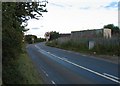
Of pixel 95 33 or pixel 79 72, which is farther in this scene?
pixel 95 33

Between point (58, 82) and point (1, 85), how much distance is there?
6495mm

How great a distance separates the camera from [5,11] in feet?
42.8

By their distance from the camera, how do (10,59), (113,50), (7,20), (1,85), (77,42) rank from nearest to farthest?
(1,85), (7,20), (10,59), (113,50), (77,42)

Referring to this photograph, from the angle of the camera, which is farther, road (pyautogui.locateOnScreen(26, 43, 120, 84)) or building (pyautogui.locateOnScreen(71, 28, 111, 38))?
building (pyautogui.locateOnScreen(71, 28, 111, 38))

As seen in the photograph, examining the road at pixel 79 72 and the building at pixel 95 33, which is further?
the building at pixel 95 33

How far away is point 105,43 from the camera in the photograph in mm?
50031

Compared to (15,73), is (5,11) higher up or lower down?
higher up

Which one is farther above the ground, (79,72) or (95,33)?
(95,33)

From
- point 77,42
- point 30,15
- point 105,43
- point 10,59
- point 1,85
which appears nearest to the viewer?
point 1,85

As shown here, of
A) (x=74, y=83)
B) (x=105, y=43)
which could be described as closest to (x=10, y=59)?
(x=74, y=83)

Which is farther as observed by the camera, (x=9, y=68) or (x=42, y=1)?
A: (x=42, y=1)

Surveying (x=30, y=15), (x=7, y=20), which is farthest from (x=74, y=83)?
(x=30, y=15)

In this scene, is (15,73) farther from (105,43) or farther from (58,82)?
(105,43)

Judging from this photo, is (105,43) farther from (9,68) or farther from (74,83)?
(9,68)
